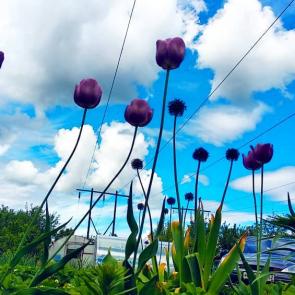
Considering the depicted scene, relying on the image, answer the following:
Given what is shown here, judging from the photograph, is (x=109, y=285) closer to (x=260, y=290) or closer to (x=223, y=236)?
(x=260, y=290)

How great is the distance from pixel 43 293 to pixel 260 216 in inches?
63.7

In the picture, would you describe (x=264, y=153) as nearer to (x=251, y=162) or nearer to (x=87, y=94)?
(x=251, y=162)

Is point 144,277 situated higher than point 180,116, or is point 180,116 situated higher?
point 180,116

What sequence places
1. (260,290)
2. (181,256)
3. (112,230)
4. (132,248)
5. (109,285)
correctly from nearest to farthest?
(109,285)
(132,248)
(260,290)
(181,256)
(112,230)

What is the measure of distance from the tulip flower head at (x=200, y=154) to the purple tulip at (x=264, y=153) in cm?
56

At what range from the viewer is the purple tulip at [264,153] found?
3.40 meters

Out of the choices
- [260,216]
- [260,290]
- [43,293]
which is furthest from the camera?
[260,216]

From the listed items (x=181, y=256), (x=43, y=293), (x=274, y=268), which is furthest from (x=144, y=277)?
(x=274, y=268)

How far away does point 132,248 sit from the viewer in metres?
2.09

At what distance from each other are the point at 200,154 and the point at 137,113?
1.69m

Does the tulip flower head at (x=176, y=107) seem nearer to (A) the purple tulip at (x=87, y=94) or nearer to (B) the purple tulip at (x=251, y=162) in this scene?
(B) the purple tulip at (x=251, y=162)

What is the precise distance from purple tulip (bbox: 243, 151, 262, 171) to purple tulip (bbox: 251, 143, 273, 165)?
1.7 inches

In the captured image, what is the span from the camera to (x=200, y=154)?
397cm

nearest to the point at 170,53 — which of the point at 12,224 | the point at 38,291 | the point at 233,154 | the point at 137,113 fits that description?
the point at 137,113
